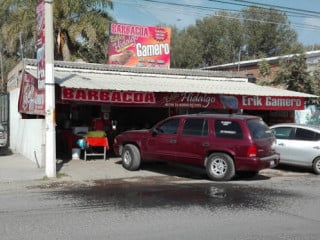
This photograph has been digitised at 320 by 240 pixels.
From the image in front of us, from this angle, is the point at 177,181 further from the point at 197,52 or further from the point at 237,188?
the point at 197,52

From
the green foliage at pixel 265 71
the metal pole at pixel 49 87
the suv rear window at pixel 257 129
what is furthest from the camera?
the green foliage at pixel 265 71

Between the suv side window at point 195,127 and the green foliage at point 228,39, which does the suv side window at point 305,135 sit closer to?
the suv side window at point 195,127

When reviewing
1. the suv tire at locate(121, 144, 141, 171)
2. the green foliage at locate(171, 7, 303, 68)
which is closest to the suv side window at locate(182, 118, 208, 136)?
the suv tire at locate(121, 144, 141, 171)

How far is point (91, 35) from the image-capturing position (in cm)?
2609

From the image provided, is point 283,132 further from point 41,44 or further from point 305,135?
point 41,44

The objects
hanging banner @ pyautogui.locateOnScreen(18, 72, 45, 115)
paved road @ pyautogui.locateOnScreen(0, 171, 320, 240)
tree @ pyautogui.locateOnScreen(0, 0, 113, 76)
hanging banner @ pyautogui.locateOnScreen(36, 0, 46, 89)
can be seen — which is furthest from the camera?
tree @ pyautogui.locateOnScreen(0, 0, 113, 76)

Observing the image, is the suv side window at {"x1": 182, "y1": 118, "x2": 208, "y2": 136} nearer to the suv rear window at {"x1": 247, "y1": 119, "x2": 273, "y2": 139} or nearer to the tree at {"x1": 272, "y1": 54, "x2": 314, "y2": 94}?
the suv rear window at {"x1": 247, "y1": 119, "x2": 273, "y2": 139}

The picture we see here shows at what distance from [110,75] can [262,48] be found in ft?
144

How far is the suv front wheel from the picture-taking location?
13438mm

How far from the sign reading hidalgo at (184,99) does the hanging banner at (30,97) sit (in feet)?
2.71

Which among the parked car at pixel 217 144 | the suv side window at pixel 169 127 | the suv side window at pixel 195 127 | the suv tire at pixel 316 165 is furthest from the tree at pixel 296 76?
the suv side window at pixel 195 127

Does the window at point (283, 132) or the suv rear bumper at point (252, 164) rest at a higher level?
the window at point (283, 132)

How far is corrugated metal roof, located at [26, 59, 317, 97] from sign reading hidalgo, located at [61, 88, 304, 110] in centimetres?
21

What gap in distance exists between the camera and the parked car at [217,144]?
13.3m
